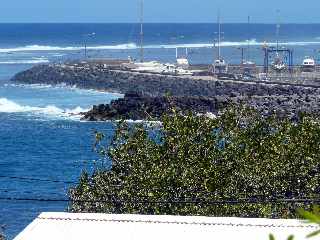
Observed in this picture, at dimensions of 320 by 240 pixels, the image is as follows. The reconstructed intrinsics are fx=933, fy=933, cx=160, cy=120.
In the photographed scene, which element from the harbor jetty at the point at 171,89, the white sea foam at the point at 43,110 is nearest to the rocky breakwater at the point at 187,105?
the harbor jetty at the point at 171,89

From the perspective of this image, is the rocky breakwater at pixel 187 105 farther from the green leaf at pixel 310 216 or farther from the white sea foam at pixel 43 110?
the green leaf at pixel 310 216

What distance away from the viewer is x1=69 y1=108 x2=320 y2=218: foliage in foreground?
1195 centimetres

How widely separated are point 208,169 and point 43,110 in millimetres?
32446

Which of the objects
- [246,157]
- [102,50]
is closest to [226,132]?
[246,157]

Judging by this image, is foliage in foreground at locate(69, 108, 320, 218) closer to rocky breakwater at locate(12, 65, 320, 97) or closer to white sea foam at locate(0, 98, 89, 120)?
white sea foam at locate(0, 98, 89, 120)

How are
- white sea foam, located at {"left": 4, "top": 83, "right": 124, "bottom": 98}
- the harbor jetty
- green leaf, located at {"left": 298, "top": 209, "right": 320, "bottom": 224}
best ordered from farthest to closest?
1. white sea foam, located at {"left": 4, "top": 83, "right": 124, "bottom": 98}
2. the harbor jetty
3. green leaf, located at {"left": 298, "top": 209, "right": 320, "bottom": 224}

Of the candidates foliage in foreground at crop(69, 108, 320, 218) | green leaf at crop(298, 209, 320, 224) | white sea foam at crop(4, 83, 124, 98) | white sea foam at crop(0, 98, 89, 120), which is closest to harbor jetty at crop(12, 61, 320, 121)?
white sea foam at crop(4, 83, 124, 98)

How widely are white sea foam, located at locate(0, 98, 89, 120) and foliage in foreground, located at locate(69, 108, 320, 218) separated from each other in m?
27.2

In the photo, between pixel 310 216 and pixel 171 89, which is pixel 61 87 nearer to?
pixel 171 89

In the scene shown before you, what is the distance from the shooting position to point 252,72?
62.1 m

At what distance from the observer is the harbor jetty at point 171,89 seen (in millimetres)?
39688

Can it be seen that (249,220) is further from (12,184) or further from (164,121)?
(12,184)

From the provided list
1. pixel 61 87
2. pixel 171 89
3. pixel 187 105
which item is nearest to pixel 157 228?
pixel 187 105

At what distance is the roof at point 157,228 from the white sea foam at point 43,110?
32.3 meters
